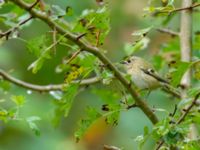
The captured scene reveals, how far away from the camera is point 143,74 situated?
9.76 feet

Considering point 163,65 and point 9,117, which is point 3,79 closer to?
point 9,117

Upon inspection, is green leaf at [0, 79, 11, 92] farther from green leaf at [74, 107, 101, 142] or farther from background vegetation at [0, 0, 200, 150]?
green leaf at [74, 107, 101, 142]

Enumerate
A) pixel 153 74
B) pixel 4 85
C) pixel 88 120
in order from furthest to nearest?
1. pixel 153 74
2. pixel 4 85
3. pixel 88 120

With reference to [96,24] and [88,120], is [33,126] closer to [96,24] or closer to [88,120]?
[88,120]

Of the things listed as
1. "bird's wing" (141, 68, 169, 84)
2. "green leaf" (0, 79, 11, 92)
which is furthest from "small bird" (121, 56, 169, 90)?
"green leaf" (0, 79, 11, 92)

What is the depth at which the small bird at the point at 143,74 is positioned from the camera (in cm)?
285

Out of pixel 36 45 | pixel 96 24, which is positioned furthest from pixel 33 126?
pixel 96 24

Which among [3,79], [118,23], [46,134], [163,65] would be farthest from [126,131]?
[3,79]

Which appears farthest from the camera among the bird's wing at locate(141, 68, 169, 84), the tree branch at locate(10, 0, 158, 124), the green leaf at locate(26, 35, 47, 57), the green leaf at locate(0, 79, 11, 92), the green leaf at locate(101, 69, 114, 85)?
the bird's wing at locate(141, 68, 169, 84)

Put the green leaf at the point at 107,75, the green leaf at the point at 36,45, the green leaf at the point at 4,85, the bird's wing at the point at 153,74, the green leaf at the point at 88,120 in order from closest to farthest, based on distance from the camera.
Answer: the green leaf at the point at 107,75
the green leaf at the point at 88,120
the green leaf at the point at 36,45
the green leaf at the point at 4,85
the bird's wing at the point at 153,74

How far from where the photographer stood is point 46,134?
181 inches

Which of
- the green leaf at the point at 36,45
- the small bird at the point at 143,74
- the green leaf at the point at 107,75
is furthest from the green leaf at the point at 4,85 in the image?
the green leaf at the point at 107,75

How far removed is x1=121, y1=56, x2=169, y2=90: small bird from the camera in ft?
9.34

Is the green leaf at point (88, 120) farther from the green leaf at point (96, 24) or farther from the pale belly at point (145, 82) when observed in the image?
the pale belly at point (145, 82)
